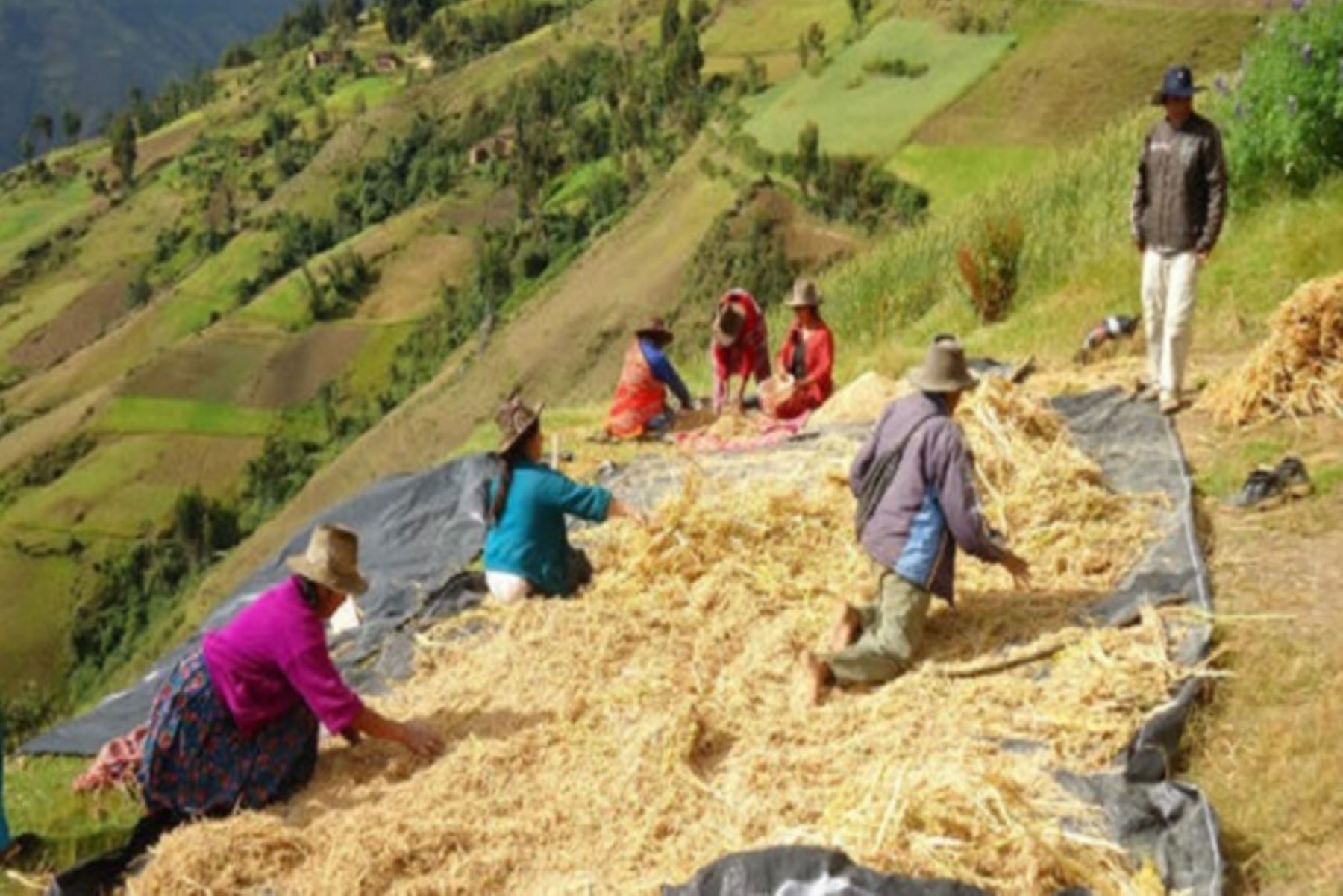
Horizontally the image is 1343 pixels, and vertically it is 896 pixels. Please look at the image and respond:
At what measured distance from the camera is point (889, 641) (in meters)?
5.43

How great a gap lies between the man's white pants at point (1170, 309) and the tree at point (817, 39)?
6281 cm

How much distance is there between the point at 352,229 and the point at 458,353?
123 ft

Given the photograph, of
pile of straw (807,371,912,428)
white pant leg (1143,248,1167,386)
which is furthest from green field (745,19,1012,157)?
white pant leg (1143,248,1167,386)

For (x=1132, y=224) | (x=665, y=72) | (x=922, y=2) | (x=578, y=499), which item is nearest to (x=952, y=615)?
(x=578, y=499)

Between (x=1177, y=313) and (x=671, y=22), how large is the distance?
306 feet

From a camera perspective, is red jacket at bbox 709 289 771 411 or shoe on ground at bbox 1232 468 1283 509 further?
red jacket at bbox 709 289 771 411

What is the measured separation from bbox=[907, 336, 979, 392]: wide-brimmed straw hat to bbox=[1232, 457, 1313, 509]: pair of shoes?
194 cm

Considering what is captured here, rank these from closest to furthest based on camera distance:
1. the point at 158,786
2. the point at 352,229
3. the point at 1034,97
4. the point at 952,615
Result: the point at 158,786 < the point at 952,615 < the point at 1034,97 < the point at 352,229

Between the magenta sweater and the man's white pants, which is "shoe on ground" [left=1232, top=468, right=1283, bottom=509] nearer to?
the man's white pants

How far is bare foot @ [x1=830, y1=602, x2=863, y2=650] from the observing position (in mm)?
5582

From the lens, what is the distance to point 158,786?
5.10m

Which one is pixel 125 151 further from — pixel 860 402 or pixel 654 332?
pixel 860 402

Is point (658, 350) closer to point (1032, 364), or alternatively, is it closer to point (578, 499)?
point (1032, 364)

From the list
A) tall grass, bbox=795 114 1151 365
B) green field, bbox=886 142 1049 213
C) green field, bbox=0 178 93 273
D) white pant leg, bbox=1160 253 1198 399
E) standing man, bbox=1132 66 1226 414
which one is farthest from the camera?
green field, bbox=0 178 93 273
